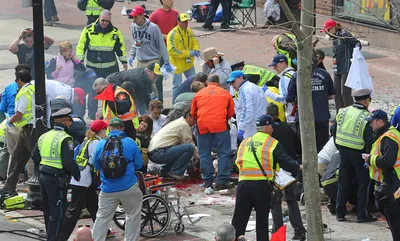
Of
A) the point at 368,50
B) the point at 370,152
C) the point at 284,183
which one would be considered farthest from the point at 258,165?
the point at 368,50

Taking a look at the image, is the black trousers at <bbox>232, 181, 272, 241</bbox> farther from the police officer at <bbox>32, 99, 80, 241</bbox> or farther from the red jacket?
the red jacket

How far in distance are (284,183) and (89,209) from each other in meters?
2.57

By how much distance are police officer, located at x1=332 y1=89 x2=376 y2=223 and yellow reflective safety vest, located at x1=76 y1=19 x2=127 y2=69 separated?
6.48 meters

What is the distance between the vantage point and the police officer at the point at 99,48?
1817 cm

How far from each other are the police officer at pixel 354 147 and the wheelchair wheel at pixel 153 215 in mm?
2206

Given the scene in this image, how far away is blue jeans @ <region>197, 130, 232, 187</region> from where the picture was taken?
1429cm

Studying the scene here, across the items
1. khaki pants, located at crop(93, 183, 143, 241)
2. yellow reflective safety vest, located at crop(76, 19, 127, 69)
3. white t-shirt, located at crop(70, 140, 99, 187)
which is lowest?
khaki pants, located at crop(93, 183, 143, 241)

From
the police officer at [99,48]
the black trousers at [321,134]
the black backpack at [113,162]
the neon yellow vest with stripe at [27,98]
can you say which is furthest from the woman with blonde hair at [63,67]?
the black backpack at [113,162]

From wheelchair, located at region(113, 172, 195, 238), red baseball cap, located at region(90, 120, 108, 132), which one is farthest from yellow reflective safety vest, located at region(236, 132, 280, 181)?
red baseball cap, located at region(90, 120, 108, 132)

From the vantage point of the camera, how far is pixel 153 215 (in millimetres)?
12586

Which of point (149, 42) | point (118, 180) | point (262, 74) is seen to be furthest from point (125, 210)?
point (149, 42)

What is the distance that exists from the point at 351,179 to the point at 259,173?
6.52 feet

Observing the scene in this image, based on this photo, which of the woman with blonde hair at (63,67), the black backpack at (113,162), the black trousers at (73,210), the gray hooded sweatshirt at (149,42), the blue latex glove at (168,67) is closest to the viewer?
the black backpack at (113,162)

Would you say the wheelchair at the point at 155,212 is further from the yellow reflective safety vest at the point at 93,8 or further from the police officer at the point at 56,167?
the yellow reflective safety vest at the point at 93,8
